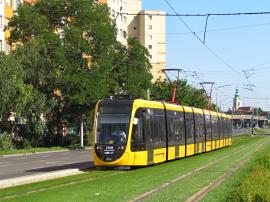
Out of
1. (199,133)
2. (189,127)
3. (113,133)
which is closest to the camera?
(113,133)

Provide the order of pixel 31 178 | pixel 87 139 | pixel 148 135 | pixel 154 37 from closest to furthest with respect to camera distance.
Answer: pixel 31 178 → pixel 148 135 → pixel 87 139 → pixel 154 37

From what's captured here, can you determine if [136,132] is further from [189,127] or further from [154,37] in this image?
[154,37]

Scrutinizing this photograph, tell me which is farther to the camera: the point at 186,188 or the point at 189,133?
the point at 189,133

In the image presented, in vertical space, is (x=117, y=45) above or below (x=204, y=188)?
above

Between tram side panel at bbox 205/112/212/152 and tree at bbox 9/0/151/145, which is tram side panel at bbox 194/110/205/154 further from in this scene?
tree at bbox 9/0/151/145

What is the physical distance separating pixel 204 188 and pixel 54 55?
45.6 m

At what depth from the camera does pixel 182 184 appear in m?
19.5

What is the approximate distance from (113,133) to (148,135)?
95.7 inches

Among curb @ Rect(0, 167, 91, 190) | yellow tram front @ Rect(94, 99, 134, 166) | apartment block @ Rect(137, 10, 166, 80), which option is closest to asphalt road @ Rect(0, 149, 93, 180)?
yellow tram front @ Rect(94, 99, 134, 166)

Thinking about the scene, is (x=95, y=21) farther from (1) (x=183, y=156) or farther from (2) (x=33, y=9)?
(1) (x=183, y=156)

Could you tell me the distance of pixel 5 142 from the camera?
55938 millimetres

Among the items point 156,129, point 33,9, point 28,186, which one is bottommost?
point 28,186

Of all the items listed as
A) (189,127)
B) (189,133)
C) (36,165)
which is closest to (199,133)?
(189,127)

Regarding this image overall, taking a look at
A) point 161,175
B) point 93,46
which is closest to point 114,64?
point 93,46
